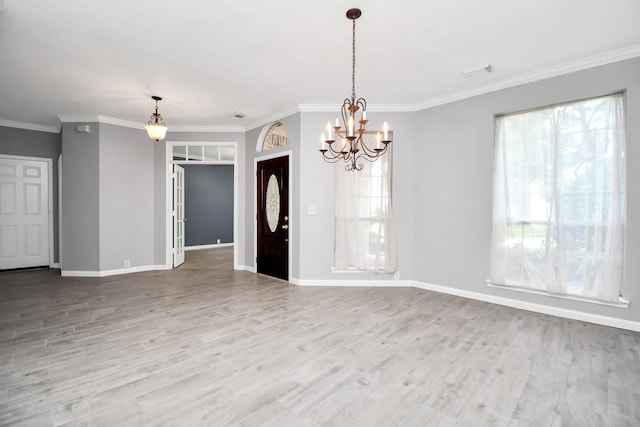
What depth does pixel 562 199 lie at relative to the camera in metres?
3.38

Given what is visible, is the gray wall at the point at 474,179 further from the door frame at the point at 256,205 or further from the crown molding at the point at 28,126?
the crown molding at the point at 28,126

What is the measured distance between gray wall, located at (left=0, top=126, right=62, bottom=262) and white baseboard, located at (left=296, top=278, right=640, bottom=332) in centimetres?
522

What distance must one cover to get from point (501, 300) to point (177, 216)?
19.9 ft

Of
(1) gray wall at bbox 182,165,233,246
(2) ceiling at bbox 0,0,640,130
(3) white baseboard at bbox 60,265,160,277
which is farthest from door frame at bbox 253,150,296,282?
(1) gray wall at bbox 182,165,233,246

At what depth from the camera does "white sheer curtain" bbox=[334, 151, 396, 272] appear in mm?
4625

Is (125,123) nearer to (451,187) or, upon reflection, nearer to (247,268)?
(247,268)

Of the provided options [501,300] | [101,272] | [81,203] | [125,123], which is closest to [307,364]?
[501,300]

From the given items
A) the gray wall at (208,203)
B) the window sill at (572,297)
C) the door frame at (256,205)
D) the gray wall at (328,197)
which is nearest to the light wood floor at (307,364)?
the window sill at (572,297)

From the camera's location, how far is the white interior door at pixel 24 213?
5629mm

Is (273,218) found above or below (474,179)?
below

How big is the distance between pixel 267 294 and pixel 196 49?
3.17 metres

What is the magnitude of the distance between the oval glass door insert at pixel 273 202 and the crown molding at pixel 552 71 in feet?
9.59

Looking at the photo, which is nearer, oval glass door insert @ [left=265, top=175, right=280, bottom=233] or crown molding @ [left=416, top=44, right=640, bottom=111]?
crown molding @ [left=416, top=44, right=640, bottom=111]

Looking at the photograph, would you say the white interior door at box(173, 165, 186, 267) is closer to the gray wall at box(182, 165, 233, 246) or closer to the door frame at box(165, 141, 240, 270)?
the door frame at box(165, 141, 240, 270)
